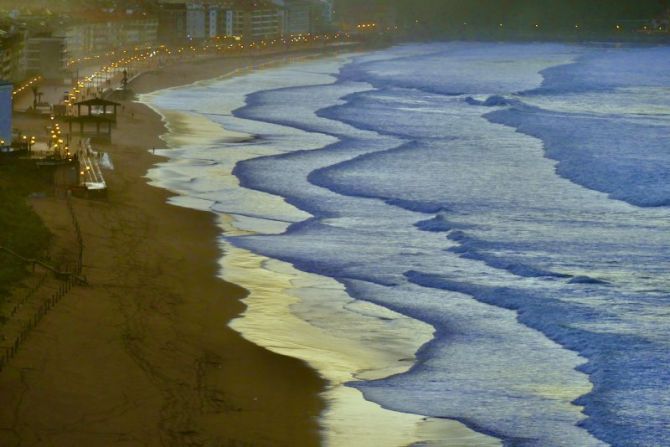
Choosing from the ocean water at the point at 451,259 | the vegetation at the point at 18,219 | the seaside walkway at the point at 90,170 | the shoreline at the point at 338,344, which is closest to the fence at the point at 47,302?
the vegetation at the point at 18,219

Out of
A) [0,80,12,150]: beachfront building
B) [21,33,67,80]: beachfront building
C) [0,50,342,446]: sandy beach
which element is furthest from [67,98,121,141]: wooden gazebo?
[21,33,67,80]: beachfront building

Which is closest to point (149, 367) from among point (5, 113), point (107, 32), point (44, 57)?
point (5, 113)

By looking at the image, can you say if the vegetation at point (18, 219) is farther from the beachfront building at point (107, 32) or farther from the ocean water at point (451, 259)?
the beachfront building at point (107, 32)

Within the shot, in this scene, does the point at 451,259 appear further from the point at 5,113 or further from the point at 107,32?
the point at 107,32

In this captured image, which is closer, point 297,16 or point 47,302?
point 47,302

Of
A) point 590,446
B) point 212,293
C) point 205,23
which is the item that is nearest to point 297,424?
point 590,446

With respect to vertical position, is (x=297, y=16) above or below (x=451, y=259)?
below
